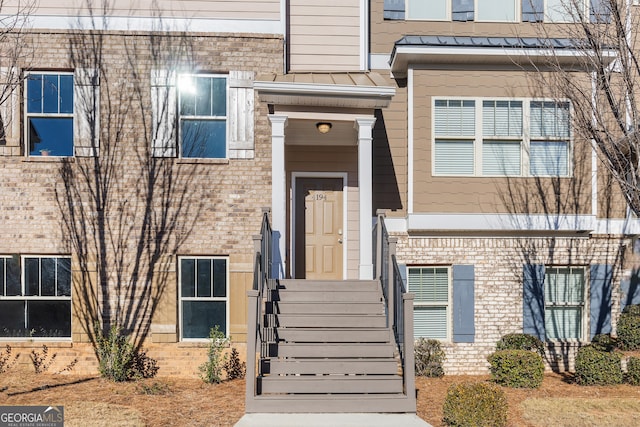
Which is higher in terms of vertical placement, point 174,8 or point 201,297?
point 174,8

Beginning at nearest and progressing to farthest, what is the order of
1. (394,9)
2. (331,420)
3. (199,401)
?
1. (331,420)
2. (199,401)
3. (394,9)

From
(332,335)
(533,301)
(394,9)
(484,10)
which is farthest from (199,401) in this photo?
(484,10)

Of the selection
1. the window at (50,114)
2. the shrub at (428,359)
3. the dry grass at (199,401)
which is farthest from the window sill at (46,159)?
the shrub at (428,359)

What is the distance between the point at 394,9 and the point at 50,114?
21.3 ft

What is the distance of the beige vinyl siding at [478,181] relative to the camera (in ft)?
29.5

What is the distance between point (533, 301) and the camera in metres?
9.35

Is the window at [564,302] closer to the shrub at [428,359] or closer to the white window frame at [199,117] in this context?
the shrub at [428,359]

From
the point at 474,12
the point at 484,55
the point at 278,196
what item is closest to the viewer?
the point at 278,196

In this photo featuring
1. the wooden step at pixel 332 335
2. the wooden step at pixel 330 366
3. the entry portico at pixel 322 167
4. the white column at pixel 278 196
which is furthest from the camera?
Answer: the white column at pixel 278 196

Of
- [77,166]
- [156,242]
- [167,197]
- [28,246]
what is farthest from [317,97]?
[28,246]

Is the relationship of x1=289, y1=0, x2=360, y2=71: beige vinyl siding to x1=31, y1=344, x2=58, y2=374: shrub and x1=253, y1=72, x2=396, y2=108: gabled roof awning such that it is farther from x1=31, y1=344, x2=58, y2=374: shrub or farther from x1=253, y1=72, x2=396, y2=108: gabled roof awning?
x1=31, y1=344, x2=58, y2=374: shrub

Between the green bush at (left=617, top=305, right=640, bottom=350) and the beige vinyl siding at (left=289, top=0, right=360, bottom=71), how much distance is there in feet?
21.9

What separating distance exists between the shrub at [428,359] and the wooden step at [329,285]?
180cm

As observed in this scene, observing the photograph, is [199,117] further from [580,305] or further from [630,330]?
[630,330]
